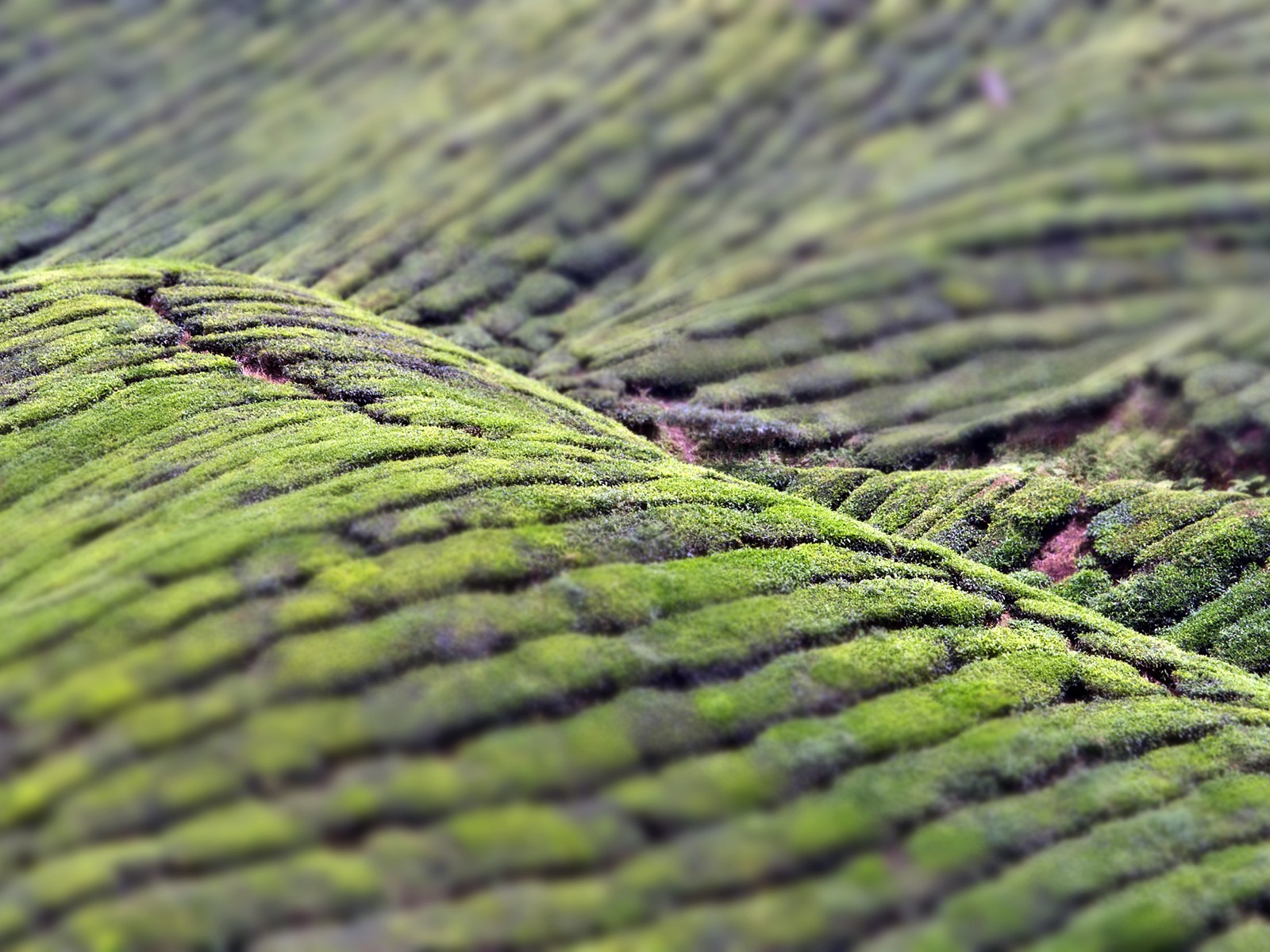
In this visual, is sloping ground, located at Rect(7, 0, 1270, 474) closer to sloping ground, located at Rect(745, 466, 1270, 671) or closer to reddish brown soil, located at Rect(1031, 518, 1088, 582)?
sloping ground, located at Rect(745, 466, 1270, 671)

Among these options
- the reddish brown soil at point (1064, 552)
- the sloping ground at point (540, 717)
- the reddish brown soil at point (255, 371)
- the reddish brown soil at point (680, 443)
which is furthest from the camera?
the reddish brown soil at point (680, 443)

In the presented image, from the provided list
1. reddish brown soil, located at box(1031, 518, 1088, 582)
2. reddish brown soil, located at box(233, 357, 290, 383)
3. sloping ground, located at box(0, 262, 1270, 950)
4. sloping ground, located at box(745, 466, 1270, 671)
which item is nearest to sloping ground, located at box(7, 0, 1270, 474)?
sloping ground, located at box(745, 466, 1270, 671)

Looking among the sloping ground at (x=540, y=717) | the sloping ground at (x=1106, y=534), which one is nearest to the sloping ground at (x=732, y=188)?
the sloping ground at (x=1106, y=534)

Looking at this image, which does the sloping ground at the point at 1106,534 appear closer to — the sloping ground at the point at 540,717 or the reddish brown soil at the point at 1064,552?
the reddish brown soil at the point at 1064,552

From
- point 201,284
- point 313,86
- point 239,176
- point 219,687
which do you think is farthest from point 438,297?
point 219,687

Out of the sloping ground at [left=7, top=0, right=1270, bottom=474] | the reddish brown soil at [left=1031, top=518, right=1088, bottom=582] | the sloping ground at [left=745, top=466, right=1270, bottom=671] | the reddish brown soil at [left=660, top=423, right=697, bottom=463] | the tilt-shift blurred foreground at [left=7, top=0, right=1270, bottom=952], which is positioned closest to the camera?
the tilt-shift blurred foreground at [left=7, top=0, right=1270, bottom=952]

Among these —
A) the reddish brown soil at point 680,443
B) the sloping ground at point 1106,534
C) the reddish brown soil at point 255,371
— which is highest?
the reddish brown soil at point 255,371

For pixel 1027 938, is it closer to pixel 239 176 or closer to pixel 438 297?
pixel 438 297
